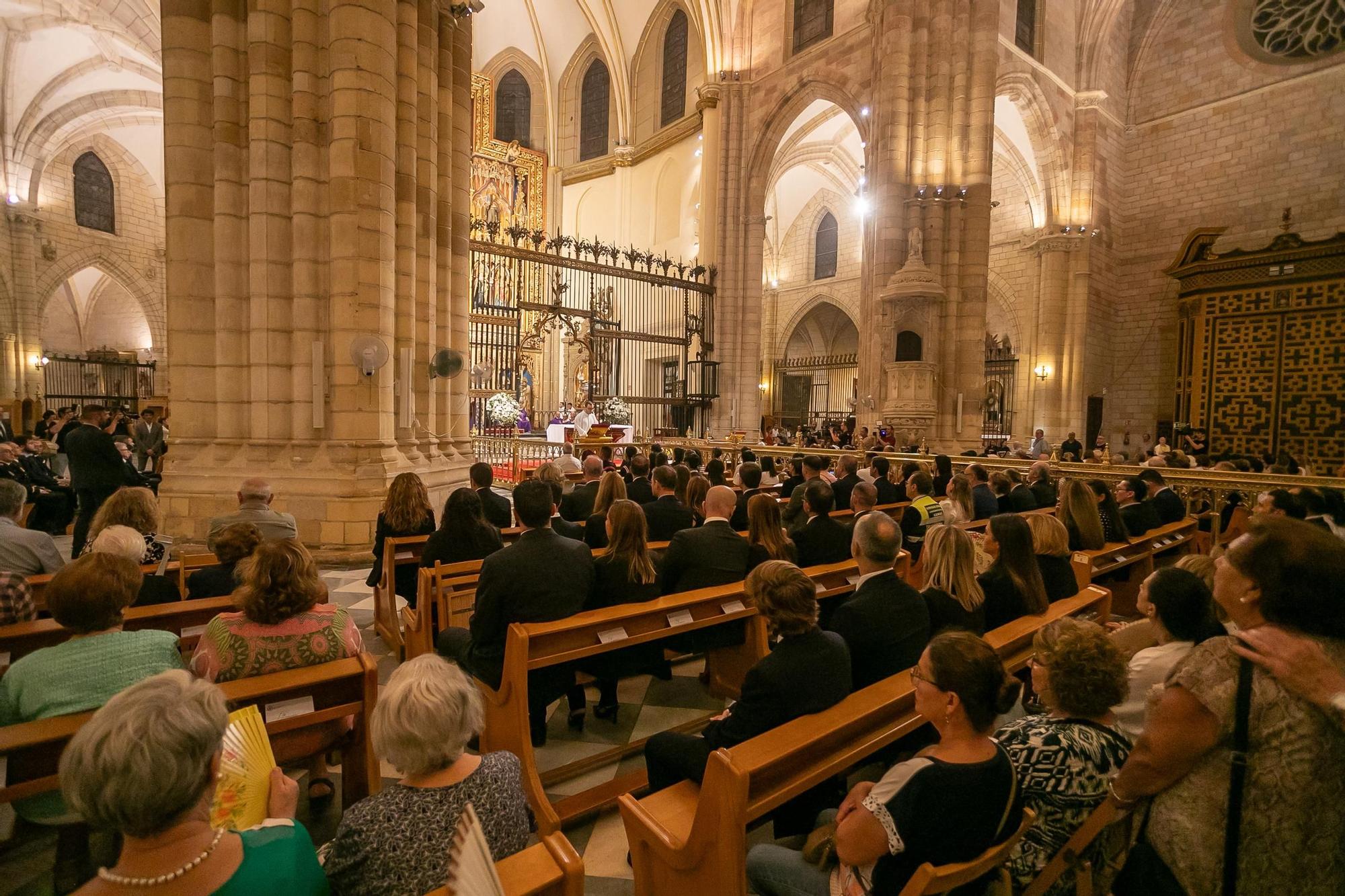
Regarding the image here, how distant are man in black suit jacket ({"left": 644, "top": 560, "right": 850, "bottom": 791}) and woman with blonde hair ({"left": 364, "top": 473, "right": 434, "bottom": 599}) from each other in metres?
2.95

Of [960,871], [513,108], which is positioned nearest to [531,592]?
[960,871]

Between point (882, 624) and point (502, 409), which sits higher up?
point (502, 409)

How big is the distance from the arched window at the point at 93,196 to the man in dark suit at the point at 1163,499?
2850cm

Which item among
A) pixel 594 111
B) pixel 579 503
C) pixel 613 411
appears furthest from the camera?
pixel 594 111

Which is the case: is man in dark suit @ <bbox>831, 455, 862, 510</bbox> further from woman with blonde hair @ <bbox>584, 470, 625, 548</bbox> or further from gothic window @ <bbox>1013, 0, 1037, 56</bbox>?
gothic window @ <bbox>1013, 0, 1037, 56</bbox>

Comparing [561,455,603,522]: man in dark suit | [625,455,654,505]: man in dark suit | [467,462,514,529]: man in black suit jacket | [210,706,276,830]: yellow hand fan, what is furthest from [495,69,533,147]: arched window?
[210,706,276,830]: yellow hand fan

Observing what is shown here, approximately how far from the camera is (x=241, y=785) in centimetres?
151

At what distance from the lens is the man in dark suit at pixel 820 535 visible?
449 centimetres

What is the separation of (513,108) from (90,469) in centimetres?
2263

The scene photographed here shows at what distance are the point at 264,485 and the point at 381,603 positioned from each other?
3.79ft

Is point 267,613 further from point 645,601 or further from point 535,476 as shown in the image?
point 535,476

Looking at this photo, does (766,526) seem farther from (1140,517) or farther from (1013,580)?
(1140,517)

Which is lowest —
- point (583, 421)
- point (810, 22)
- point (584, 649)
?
point (584, 649)

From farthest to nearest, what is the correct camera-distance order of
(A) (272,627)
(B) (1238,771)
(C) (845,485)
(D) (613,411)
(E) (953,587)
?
1. (D) (613,411)
2. (C) (845,485)
3. (E) (953,587)
4. (A) (272,627)
5. (B) (1238,771)
